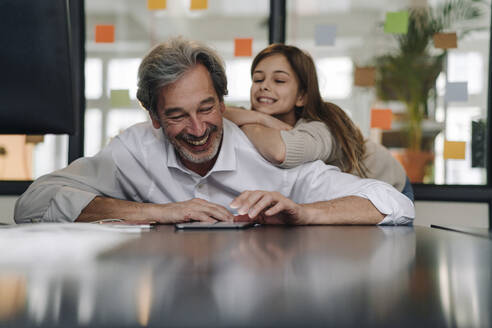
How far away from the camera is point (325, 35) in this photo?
9.79ft

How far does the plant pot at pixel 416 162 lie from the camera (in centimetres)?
286

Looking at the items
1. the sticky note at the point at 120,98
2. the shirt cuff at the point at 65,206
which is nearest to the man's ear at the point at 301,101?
the shirt cuff at the point at 65,206

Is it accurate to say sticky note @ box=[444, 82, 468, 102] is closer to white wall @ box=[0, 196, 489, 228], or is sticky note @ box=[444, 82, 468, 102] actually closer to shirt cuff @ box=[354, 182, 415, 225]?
white wall @ box=[0, 196, 489, 228]

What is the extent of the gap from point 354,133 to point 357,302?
67.1 inches

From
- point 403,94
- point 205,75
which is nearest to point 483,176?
point 403,94

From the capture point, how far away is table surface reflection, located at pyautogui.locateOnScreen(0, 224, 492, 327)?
259 millimetres

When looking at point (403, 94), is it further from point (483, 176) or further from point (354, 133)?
point (354, 133)

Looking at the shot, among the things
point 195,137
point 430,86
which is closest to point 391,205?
point 195,137

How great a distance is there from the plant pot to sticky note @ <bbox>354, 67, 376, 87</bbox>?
48 centimetres

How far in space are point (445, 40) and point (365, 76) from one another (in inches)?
20.0

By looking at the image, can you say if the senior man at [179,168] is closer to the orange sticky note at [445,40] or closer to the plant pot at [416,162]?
the plant pot at [416,162]

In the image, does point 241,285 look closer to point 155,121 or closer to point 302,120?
point 155,121

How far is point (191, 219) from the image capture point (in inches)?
47.2

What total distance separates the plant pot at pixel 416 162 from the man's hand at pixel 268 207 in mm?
1834
